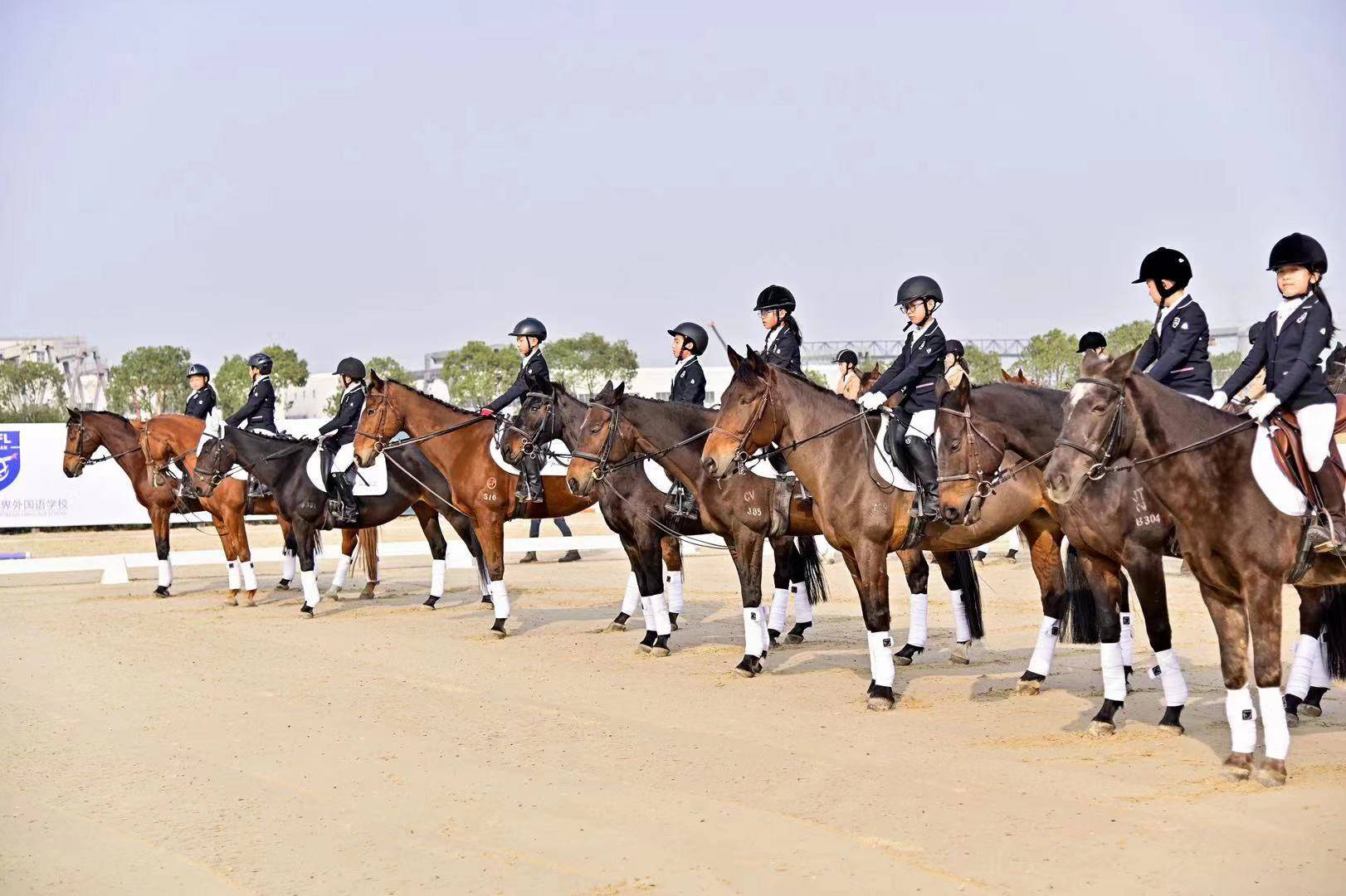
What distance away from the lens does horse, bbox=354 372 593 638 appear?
15547 mm

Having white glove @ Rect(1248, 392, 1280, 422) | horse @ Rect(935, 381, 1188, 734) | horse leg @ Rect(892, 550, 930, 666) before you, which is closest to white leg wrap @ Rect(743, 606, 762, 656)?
horse leg @ Rect(892, 550, 930, 666)

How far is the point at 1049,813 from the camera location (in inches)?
282

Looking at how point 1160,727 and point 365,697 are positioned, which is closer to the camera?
point 1160,727

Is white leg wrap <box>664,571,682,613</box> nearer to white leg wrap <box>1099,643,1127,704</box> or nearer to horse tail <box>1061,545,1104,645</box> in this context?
horse tail <box>1061,545,1104,645</box>

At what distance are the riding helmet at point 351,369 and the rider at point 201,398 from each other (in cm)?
352

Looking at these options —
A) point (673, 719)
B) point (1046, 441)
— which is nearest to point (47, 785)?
point (673, 719)

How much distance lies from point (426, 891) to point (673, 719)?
4.22 meters

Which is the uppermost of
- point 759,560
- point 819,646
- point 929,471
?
point 929,471

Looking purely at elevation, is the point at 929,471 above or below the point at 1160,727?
above

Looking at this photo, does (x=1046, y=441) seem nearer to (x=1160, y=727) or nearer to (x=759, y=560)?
(x=1160, y=727)

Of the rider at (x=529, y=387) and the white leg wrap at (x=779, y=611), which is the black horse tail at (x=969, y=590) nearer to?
the white leg wrap at (x=779, y=611)

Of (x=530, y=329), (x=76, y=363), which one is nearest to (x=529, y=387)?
(x=530, y=329)

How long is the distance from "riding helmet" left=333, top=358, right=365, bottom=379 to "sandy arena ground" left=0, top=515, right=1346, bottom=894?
16.5 ft

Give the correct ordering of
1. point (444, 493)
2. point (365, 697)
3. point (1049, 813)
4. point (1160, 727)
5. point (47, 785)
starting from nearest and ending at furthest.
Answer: point (1049, 813), point (47, 785), point (1160, 727), point (365, 697), point (444, 493)
